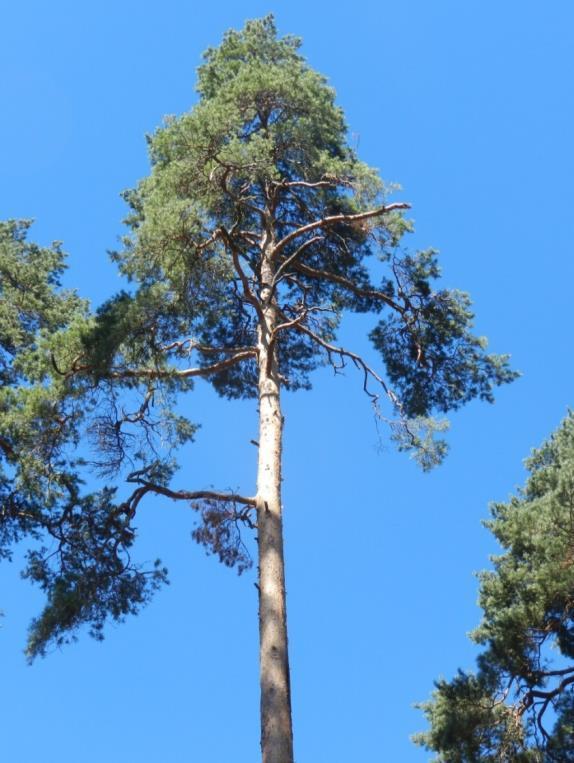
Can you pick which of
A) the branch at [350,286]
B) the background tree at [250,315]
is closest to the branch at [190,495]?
the background tree at [250,315]

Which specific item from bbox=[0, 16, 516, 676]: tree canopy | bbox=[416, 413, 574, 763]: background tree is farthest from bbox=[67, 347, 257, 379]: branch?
bbox=[416, 413, 574, 763]: background tree

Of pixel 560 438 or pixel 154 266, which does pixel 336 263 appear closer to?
pixel 154 266

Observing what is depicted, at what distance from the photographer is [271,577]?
32.0 feet

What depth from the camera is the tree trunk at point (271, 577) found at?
853cm

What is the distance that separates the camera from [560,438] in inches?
644

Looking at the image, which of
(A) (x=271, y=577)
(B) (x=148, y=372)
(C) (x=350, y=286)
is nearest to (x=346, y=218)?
(C) (x=350, y=286)

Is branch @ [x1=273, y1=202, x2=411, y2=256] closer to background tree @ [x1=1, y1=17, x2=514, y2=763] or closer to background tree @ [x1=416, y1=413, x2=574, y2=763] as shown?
background tree @ [x1=1, y1=17, x2=514, y2=763]

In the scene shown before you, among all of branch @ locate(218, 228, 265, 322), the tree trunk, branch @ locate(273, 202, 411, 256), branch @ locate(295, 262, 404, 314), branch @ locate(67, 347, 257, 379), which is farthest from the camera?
branch @ locate(295, 262, 404, 314)

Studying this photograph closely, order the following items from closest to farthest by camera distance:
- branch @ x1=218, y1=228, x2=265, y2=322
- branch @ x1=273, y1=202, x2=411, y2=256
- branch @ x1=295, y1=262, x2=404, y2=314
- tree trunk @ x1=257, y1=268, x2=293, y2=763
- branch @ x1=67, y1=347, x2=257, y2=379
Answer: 1. tree trunk @ x1=257, y1=268, x2=293, y2=763
2. branch @ x1=218, y1=228, x2=265, y2=322
3. branch @ x1=67, y1=347, x2=257, y2=379
4. branch @ x1=273, y1=202, x2=411, y2=256
5. branch @ x1=295, y1=262, x2=404, y2=314

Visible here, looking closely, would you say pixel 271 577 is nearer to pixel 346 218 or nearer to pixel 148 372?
pixel 148 372

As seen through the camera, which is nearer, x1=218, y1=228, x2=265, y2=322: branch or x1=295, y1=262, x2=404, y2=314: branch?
x1=218, y1=228, x2=265, y2=322: branch

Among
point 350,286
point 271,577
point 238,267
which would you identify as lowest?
point 271,577

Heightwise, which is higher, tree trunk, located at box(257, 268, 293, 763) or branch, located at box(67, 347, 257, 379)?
branch, located at box(67, 347, 257, 379)

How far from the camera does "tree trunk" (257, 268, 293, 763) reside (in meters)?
8.53
